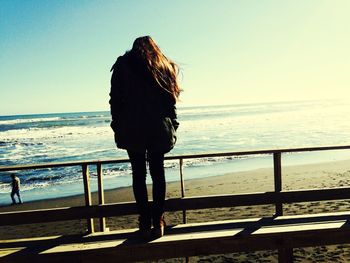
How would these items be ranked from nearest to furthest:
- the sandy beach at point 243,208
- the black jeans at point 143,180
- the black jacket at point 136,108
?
the black jacket at point 136,108 → the black jeans at point 143,180 → the sandy beach at point 243,208

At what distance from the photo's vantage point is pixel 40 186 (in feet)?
49.6

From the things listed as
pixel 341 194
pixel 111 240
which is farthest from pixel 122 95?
pixel 341 194

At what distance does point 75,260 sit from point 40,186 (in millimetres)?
13215

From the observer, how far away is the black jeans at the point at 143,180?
10.1 feet

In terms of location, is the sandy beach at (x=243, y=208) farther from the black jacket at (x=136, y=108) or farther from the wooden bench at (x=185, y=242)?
the black jacket at (x=136, y=108)

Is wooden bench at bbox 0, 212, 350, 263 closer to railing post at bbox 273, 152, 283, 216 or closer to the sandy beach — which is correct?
railing post at bbox 273, 152, 283, 216

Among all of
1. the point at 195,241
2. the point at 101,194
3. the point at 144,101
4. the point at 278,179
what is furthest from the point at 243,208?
the point at 144,101

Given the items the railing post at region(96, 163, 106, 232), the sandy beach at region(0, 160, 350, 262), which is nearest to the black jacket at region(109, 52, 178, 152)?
the railing post at region(96, 163, 106, 232)

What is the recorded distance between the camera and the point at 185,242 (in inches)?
110

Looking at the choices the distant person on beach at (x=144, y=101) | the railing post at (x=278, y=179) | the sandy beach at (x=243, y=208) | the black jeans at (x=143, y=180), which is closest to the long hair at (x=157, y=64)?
the distant person on beach at (x=144, y=101)

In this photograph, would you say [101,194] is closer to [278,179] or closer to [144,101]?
[144,101]

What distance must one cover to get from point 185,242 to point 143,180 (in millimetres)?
619

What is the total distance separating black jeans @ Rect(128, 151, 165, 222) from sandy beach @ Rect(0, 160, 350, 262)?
377 cm

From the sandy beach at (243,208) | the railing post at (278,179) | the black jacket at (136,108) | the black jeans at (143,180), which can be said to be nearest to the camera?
the black jacket at (136,108)
